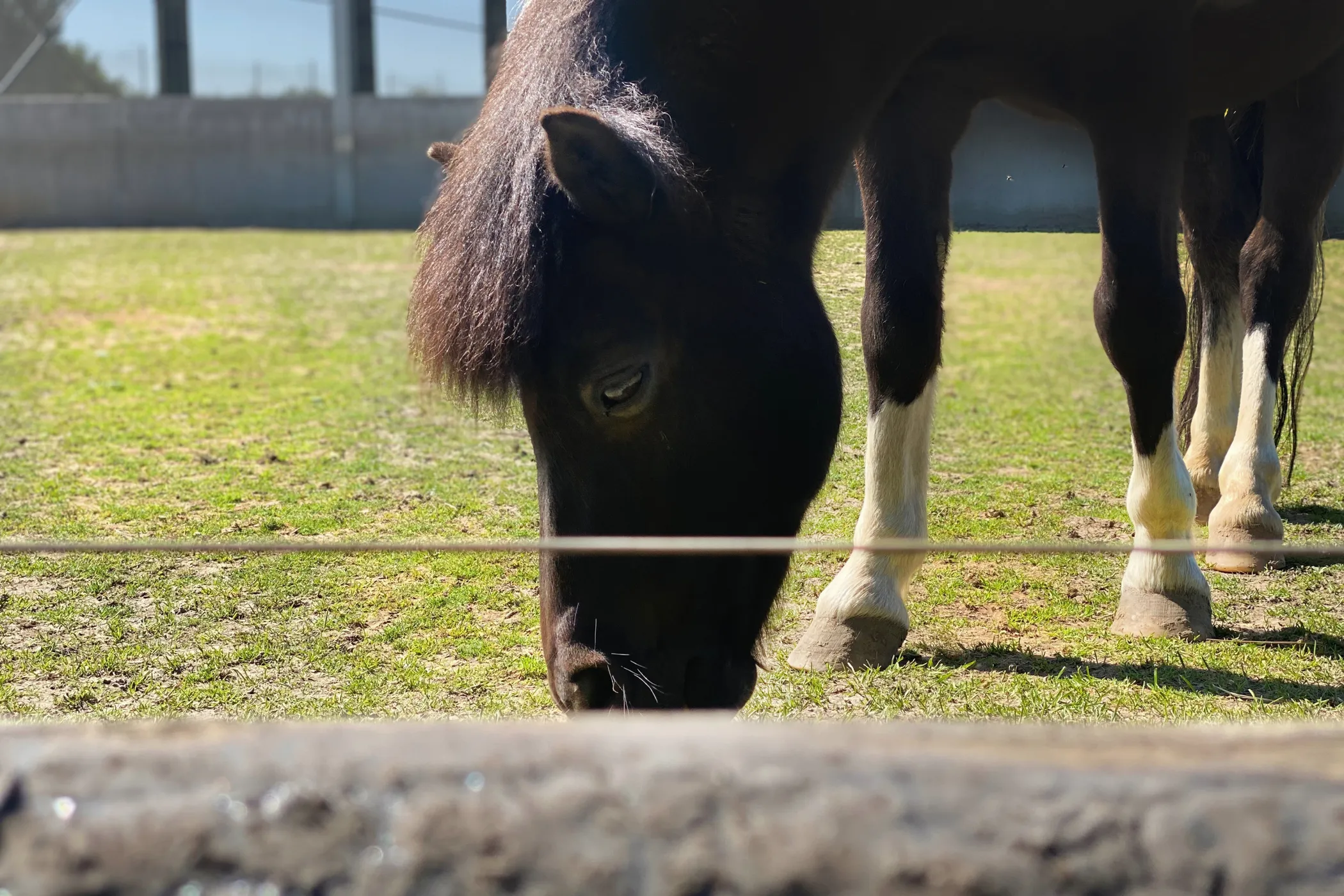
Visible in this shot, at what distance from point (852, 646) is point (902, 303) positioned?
0.91 meters

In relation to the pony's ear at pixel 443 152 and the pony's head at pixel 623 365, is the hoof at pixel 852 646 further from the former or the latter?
the pony's ear at pixel 443 152

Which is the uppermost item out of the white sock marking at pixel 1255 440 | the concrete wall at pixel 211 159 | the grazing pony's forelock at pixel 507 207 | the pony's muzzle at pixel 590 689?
the concrete wall at pixel 211 159

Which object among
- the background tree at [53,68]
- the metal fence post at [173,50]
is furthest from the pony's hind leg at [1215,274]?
the background tree at [53,68]

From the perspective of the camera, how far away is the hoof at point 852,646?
9.68ft

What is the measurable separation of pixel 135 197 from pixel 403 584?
21567mm

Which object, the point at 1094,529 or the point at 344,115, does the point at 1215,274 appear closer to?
the point at 1094,529

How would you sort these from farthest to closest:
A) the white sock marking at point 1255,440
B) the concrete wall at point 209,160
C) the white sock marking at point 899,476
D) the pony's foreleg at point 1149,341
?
the concrete wall at point 209,160, the white sock marking at point 1255,440, the white sock marking at point 899,476, the pony's foreleg at point 1149,341

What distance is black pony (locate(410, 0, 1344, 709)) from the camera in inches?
79.3

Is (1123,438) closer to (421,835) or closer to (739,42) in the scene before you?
(739,42)

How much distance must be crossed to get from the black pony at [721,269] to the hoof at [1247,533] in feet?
2.28

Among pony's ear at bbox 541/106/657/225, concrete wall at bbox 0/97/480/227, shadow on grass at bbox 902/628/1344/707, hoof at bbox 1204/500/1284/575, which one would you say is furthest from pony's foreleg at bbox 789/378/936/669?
concrete wall at bbox 0/97/480/227

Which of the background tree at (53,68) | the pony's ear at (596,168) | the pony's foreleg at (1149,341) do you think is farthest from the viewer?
the background tree at (53,68)

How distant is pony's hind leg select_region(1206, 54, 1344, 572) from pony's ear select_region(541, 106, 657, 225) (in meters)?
2.66

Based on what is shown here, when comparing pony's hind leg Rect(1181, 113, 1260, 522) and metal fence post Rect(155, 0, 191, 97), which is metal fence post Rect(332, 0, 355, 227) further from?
pony's hind leg Rect(1181, 113, 1260, 522)
